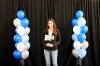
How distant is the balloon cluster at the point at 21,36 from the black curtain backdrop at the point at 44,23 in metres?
0.55

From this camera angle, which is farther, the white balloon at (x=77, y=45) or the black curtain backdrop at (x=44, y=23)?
the black curtain backdrop at (x=44, y=23)

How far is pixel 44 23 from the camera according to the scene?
7.68 m

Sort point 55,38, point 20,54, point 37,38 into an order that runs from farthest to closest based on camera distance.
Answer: point 37,38 → point 20,54 → point 55,38

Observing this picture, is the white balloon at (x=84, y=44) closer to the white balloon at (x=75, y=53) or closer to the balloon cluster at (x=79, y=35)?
the balloon cluster at (x=79, y=35)

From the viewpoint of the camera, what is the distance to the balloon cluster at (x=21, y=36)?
6.91m

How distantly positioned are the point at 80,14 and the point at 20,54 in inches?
75.5

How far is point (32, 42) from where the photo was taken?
25.2ft

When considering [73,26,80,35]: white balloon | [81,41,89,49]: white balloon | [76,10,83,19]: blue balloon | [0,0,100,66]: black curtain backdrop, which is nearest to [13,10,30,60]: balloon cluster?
[0,0,100,66]: black curtain backdrop

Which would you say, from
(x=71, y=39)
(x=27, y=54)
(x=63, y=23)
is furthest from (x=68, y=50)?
(x=27, y=54)

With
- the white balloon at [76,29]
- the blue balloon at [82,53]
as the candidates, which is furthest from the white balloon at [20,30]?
the blue balloon at [82,53]

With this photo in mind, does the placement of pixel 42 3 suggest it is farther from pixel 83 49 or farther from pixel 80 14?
pixel 83 49

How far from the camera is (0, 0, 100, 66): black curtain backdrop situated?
24.7ft

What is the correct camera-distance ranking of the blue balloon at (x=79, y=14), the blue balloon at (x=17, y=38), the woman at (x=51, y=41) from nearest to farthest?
1. the woman at (x=51, y=41)
2. the blue balloon at (x=17, y=38)
3. the blue balloon at (x=79, y=14)

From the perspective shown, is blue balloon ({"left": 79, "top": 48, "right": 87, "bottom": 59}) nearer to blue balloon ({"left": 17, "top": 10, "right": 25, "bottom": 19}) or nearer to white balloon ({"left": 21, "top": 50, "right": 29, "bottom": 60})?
white balloon ({"left": 21, "top": 50, "right": 29, "bottom": 60})
